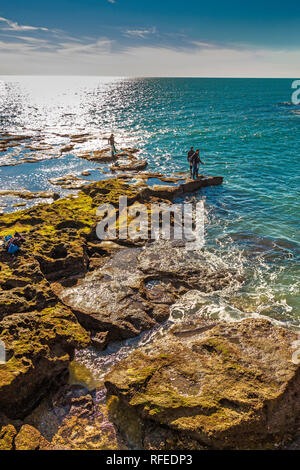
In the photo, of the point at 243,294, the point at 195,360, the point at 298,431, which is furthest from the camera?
the point at 243,294

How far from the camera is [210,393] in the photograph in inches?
294

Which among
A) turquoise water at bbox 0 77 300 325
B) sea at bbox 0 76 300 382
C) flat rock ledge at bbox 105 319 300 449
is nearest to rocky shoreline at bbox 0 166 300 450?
flat rock ledge at bbox 105 319 300 449

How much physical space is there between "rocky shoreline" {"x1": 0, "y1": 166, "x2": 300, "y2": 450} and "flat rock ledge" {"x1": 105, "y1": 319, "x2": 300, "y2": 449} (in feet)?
0.09

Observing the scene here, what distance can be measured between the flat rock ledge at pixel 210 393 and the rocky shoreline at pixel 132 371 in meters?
0.03

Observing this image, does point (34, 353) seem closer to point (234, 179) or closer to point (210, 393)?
point (210, 393)

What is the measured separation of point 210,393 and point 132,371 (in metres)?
2.38

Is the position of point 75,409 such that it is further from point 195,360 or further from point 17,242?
point 17,242

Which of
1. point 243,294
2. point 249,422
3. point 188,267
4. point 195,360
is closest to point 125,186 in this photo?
point 188,267

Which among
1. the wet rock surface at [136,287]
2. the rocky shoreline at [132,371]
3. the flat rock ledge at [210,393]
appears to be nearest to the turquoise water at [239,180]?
the wet rock surface at [136,287]

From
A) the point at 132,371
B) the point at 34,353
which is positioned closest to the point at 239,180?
the point at 132,371

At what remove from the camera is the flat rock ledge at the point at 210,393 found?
22.6 feet

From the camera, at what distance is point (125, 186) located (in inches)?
969

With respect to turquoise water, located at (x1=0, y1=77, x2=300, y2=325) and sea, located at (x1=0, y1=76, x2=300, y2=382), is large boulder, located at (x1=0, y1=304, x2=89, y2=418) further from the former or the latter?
turquoise water, located at (x1=0, y1=77, x2=300, y2=325)
